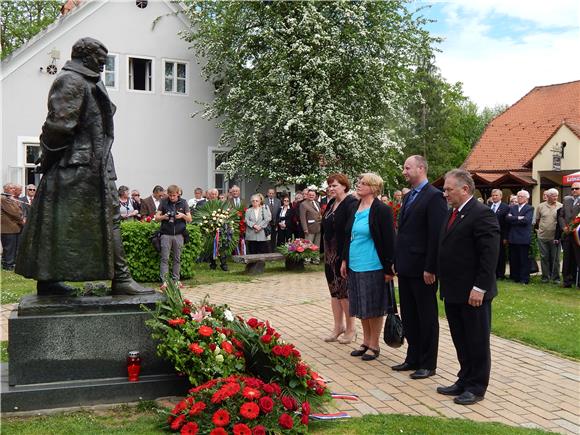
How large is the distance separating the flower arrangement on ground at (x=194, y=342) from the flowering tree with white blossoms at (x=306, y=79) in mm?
13684

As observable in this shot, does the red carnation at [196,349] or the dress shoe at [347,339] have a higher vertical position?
the red carnation at [196,349]

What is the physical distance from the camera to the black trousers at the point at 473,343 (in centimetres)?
536

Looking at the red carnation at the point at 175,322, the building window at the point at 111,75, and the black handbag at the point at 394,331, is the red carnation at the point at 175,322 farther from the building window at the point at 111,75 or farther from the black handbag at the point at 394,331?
the building window at the point at 111,75

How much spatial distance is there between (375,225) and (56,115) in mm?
3340

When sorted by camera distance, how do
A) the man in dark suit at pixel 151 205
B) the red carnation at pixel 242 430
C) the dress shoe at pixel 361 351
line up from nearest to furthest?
the red carnation at pixel 242 430, the dress shoe at pixel 361 351, the man in dark suit at pixel 151 205

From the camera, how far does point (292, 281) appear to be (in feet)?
42.8

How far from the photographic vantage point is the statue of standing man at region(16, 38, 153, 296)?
5238mm

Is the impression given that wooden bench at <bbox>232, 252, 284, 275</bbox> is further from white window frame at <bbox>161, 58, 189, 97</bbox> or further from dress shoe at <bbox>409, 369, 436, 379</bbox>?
white window frame at <bbox>161, 58, 189, 97</bbox>

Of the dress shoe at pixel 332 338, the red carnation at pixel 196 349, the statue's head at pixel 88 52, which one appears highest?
the statue's head at pixel 88 52

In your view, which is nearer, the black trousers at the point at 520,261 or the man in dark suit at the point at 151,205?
the black trousers at the point at 520,261

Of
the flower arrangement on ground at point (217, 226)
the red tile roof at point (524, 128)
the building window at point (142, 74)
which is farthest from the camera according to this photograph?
the red tile roof at point (524, 128)

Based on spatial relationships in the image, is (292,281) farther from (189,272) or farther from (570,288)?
(570,288)

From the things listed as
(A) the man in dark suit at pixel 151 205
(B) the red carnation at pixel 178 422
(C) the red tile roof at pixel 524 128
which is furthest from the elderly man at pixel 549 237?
(C) the red tile roof at pixel 524 128

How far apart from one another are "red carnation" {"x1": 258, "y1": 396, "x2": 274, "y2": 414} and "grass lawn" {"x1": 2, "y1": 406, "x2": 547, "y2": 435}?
1.54 ft
